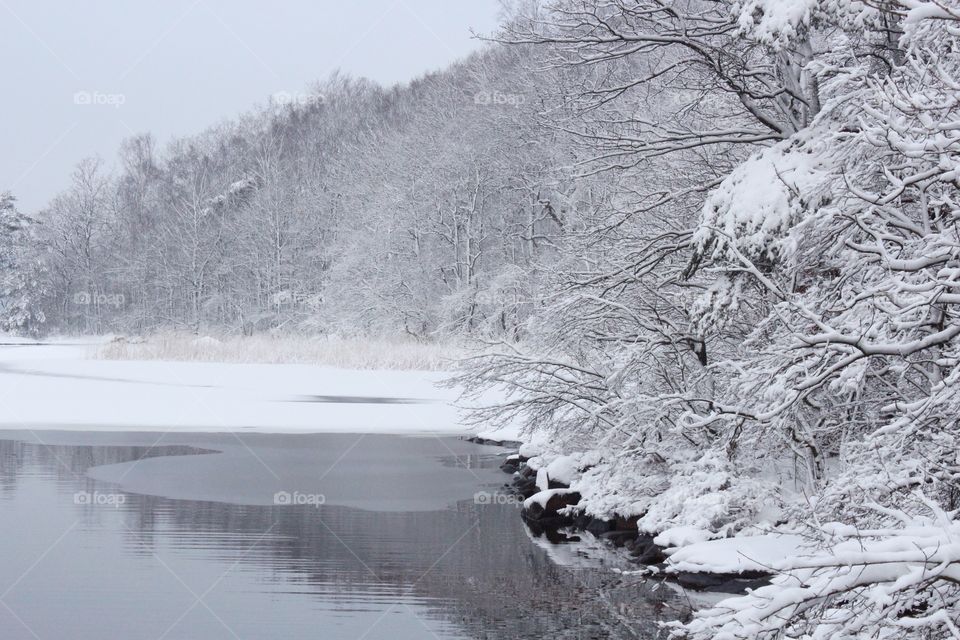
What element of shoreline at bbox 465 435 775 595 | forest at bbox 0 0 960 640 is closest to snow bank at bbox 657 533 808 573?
shoreline at bbox 465 435 775 595

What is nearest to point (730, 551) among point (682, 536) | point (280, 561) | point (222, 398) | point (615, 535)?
point (682, 536)

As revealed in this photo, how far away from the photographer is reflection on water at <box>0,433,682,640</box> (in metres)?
8.70

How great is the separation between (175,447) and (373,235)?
28.9m

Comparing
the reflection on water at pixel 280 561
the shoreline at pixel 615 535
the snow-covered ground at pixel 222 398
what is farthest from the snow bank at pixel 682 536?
the snow-covered ground at pixel 222 398

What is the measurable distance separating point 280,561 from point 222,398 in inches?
696

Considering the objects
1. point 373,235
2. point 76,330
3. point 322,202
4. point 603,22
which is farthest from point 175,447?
point 76,330

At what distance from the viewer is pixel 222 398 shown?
27.7 m

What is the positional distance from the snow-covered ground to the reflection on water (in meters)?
5.75

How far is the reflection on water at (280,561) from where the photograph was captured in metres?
8.70

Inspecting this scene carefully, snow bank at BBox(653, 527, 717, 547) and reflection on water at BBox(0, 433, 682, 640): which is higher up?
snow bank at BBox(653, 527, 717, 547)

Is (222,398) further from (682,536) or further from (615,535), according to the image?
(682,536)

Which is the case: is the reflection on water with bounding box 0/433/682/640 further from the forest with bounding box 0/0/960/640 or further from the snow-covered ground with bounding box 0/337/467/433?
the snow-covered ground with bounding box 0/337/467/433

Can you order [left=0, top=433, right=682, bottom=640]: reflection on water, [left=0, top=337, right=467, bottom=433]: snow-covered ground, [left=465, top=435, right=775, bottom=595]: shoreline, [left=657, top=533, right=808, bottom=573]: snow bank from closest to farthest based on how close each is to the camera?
1. [left=0, top=433, right=682, bottom=640]: reflection on water
2. [left=657, top=533, right=808, bottom=573]: snow bank
3. [left=465, top=435, right=775, bottom=595]: shoreline
4. [left=0, top=337, right=467, bottom=433]: snow-covered ground

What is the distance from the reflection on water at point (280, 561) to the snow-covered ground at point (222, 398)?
18.9ft
